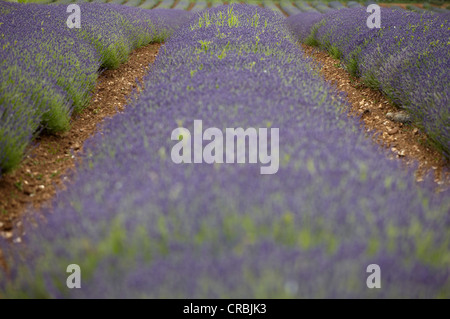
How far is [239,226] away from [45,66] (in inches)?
141

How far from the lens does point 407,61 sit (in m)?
4.35

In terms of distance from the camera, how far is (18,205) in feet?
8.96

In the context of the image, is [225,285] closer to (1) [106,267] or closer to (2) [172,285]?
(2) [172,285]

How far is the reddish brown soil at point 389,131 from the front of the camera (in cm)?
318

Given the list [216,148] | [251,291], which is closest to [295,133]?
[216,148]

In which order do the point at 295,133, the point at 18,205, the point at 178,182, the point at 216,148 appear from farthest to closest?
the point at 18,205, the point at 295,133, the point at 216,148, the point at 178,182

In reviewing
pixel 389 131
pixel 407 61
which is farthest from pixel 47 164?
pixel 407 61

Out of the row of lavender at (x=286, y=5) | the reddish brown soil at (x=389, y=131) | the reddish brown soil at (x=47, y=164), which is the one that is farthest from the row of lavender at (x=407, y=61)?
the row of lavender at (x=286, y=5)

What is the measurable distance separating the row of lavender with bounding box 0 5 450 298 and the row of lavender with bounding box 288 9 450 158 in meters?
1.44

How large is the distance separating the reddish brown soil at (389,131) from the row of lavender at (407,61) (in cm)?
15

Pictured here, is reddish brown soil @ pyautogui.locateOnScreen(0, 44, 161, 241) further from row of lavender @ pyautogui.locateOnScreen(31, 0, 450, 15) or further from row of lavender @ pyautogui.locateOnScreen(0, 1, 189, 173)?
row of lavender @ pyautogui.locateOnScreen(31, 0, 450, 15)

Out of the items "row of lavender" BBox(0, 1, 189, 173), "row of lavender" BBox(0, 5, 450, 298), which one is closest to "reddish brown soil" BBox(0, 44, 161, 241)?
"row of lavender" BBox(0, 1, 189, 173)

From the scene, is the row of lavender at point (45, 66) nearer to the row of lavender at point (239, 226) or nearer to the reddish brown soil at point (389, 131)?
the row of lavender at point (239, 226)
